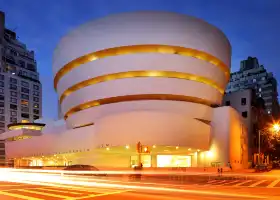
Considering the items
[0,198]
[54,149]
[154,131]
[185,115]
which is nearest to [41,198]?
[0,198]

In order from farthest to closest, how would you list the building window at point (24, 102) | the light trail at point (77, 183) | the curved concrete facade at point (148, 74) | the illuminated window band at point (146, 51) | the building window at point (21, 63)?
the building window at point (21, 63), the building window at point (24, 102), the illuminated window band at point (146, 51), the curved concrete facade at point (148, 74), the light trail at point (77, 183)

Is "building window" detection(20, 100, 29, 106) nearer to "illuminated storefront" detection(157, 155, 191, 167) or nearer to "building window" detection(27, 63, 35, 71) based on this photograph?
"building window" detection(27, 63, 35, 71)

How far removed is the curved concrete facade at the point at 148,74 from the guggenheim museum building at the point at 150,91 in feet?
0.51

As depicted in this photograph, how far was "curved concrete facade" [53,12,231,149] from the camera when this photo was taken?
5456 centimetres

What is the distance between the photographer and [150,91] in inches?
2247

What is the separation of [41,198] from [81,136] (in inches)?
1785

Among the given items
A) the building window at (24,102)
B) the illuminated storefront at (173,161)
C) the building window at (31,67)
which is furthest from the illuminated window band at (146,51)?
the building window at (31,67)

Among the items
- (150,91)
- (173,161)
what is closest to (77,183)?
(150,91)

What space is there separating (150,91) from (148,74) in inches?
113

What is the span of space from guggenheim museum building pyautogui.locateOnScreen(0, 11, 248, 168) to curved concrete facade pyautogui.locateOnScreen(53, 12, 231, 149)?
15cm

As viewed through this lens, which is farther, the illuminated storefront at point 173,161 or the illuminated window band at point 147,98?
the illuminated storefront at point 173,161

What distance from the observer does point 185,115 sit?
2239 inches

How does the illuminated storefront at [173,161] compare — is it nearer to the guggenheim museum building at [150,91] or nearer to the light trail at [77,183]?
the guggenheim museum building at [150,91]

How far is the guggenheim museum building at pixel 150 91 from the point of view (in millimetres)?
54906
